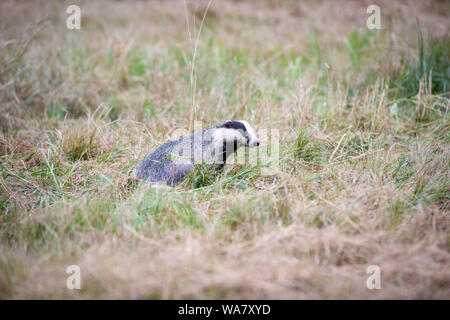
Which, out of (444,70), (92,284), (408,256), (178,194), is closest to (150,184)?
(178,194)

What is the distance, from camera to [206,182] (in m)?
3.33

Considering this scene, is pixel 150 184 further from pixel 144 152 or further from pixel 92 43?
pixel 92 43

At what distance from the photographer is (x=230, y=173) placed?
3455 millimetres

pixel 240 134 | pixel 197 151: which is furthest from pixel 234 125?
pixel 197 151

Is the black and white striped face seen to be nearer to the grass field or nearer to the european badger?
the european badger

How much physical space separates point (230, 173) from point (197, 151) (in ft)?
→ 1.41

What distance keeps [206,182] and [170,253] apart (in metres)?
1.06

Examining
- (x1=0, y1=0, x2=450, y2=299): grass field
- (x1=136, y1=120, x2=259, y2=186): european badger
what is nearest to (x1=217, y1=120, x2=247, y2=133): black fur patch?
(x1=136, y1=120, x2=259, y2=186): european badger

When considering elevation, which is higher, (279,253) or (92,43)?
(92,43)

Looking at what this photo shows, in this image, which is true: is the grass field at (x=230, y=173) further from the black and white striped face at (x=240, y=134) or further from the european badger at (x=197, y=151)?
the black and white striped face at (x=240, y=134)

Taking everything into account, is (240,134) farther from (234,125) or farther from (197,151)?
(197,151)

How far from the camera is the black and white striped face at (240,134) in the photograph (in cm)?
322

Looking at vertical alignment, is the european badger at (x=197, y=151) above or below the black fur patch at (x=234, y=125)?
below

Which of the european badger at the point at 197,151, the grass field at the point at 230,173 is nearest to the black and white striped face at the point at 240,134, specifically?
the european badger at the point at 197,151
